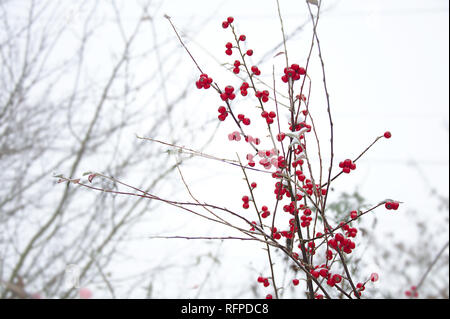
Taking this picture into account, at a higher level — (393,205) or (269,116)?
(269,116)

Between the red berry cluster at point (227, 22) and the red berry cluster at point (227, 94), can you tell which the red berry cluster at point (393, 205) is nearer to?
the red berry cluster at point (227, 94)

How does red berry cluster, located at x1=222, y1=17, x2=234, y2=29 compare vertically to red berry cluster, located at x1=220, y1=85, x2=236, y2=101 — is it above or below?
above

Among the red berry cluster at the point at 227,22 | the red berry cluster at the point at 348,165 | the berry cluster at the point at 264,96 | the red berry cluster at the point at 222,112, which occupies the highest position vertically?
the red berry cluster at the point at 227,22

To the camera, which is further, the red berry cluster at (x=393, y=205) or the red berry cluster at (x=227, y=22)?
the red berry cluster at (x=227, y=22)

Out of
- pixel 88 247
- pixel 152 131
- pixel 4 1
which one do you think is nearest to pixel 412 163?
pixel 152 131

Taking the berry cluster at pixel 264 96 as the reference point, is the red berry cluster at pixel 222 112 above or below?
below

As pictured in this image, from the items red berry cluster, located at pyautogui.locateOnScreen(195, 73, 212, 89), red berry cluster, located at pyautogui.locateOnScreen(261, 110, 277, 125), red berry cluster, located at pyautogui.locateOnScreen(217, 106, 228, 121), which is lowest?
red berry cluster, located at pyautogui.locateOnScreen(261, 110, 277, 125)

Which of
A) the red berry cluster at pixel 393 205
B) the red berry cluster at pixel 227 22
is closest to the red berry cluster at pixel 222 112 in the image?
the red berry cluster at pixel 227 22

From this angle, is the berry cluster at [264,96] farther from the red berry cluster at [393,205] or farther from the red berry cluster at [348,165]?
the red berry cluster at [393,205]

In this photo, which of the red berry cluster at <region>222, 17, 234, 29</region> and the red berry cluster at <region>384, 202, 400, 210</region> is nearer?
the red berry cluster at <region>384, 202, 400, 210</region>

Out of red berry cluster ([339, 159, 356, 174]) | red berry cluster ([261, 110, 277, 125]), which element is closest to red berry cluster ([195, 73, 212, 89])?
red berry cluster ([261, 110, 277, 125])

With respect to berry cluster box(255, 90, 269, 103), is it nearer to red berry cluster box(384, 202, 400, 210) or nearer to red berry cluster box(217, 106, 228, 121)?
red berry cluster box(217, 106, 228, 121)

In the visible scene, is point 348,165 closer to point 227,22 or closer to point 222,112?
point 222,112

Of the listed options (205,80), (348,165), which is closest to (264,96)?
(205,80)
